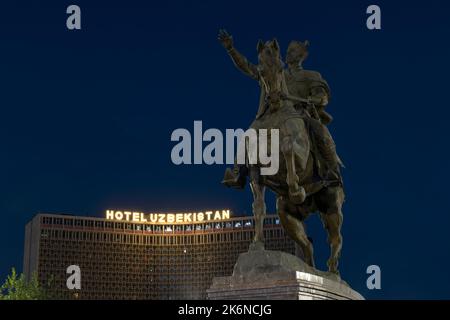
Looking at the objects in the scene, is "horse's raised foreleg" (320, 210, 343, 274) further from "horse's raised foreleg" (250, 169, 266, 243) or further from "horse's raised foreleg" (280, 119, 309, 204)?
"horse's raised foreleg" (250, 169, 266, 243)

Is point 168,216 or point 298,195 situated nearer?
point 298,195

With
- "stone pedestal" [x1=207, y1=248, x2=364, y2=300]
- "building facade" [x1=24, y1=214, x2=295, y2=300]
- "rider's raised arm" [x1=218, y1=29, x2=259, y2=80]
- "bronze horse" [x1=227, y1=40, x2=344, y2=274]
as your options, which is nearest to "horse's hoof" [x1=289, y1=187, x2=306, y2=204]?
"bronze horse" [x1=227, y1=40, x2=344, y2=274]

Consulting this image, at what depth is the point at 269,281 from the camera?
17000 millimetres

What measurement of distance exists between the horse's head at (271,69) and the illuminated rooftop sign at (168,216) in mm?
167328

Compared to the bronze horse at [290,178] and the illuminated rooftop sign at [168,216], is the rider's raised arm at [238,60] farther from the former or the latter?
the illuminated rooftop sign at [168,216]

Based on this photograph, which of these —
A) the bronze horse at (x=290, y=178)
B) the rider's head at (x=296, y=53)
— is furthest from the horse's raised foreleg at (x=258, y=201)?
the rider's head at (x=296, y=53)

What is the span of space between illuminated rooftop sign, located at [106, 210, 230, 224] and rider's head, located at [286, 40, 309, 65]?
6483 inches

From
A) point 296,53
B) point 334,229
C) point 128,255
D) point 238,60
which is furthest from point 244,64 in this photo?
point 128,255

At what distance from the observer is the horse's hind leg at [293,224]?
2092 cm

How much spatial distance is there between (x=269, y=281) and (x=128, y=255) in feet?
578

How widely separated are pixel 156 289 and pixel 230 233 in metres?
23.3

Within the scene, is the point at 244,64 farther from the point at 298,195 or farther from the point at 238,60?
Answer: the point at 298,195
